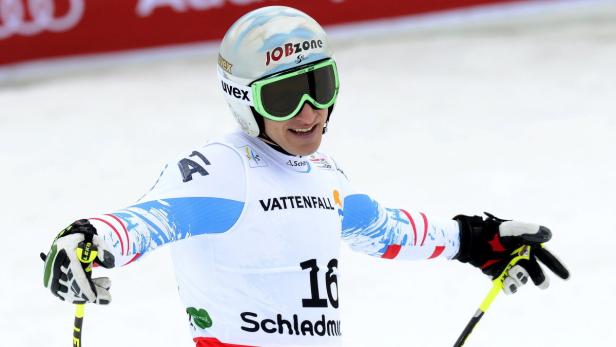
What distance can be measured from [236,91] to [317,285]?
591 mm

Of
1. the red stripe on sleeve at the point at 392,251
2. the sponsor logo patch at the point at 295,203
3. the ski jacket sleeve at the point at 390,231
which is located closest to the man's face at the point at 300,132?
the sponsor logo patch at the point at 295,203

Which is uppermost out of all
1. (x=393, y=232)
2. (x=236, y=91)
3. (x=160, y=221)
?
(x=236, y=91)

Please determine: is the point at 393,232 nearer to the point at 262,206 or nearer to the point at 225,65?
the point at 262,206

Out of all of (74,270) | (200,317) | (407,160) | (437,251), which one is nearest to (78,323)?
(200,317)

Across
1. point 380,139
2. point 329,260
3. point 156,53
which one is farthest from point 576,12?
point 329,260

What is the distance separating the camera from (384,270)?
6.19 meters

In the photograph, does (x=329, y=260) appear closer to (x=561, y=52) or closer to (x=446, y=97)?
(x=446, y=97)

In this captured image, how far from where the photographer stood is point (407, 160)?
7711 millimetres

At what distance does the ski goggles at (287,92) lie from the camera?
3.38 m

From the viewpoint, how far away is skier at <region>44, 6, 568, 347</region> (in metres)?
3.26

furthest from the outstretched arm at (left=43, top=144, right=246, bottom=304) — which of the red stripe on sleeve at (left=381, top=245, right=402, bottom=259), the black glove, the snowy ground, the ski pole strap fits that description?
the snowy ground

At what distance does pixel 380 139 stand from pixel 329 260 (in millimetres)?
4662

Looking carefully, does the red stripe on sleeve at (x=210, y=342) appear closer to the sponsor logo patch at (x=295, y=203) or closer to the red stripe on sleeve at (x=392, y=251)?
the sponsor logo patch at (x=295, y=203)

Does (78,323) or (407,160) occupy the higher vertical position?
(407,160)
